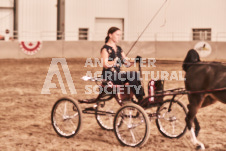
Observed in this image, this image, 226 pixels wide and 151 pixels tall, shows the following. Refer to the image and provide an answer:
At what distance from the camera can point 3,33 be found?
79.2 feet

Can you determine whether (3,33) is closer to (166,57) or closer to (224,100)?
(166,57)

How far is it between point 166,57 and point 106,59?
1582cm

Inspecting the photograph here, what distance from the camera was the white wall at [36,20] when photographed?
2438 cm

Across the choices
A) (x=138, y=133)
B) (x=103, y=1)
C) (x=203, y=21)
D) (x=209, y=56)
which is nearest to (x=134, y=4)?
(x=103, y=1)

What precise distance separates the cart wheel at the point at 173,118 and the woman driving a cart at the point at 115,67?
20.2 inches

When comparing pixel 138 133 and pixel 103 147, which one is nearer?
pixel 103 147

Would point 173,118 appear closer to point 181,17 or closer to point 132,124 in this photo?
point 132,124

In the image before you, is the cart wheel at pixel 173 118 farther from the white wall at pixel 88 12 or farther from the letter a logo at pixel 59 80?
the white wall at pixel 88 12

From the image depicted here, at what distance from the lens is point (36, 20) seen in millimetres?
24578

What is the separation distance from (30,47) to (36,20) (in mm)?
3556

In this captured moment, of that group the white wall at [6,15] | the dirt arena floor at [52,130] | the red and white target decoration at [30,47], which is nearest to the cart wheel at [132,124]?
the dirt arena floor at [52,130]

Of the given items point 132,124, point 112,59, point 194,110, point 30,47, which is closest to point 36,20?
point 30,47

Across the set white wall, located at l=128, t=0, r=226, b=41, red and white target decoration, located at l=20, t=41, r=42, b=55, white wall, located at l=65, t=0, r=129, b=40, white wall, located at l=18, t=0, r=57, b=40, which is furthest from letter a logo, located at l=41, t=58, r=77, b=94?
white wall, located at l=128, t=0, r=226, b=41

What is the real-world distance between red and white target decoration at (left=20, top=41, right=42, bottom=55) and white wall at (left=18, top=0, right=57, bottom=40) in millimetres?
2725
